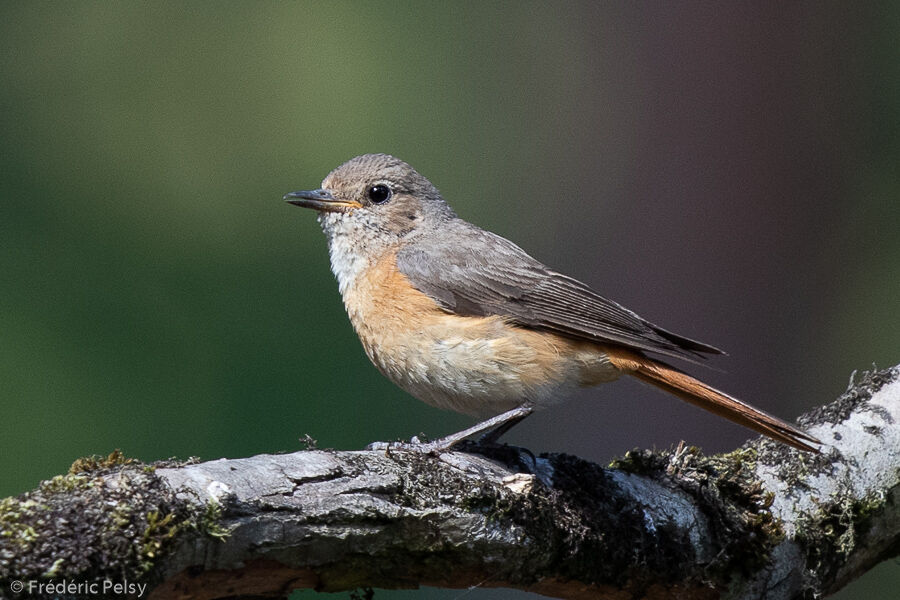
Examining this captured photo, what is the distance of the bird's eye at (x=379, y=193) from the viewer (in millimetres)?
5301

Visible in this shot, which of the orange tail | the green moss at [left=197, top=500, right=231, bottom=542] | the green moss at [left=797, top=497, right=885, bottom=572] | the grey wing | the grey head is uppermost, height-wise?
the grey head

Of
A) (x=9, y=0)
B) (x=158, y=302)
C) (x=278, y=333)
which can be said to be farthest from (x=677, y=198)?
(x=9, y=0)

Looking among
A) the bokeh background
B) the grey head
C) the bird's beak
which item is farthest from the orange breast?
the bokeh background

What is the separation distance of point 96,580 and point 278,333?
642 cm

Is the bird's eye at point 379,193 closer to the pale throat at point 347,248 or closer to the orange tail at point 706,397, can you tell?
the pale throat at point 347,248

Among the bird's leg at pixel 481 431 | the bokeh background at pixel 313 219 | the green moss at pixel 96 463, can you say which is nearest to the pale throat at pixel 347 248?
the bird's leg at pixel 481 431

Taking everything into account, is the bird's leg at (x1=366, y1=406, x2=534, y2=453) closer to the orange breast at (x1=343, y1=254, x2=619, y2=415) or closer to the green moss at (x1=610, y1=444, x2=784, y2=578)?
the orange breast at (x1=343, y1=254, x2=619, y2=415)

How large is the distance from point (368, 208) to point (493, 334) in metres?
1.26

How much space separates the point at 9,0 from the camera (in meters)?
9.94

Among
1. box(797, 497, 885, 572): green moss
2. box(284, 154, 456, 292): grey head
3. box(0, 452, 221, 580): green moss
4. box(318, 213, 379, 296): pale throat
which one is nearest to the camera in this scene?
box(0, 452, 221, 580): green moss

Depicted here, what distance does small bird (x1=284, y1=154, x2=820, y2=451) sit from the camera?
4320 millimetres

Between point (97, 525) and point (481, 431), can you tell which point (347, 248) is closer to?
point (481, 431)

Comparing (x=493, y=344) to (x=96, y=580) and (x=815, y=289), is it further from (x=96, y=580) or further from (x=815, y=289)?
(x=815, y=289)

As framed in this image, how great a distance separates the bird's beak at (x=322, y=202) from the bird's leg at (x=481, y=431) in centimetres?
148
